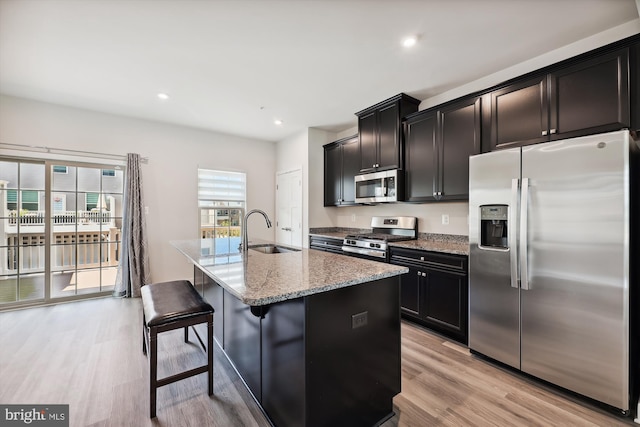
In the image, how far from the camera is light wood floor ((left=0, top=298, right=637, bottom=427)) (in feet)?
5.29

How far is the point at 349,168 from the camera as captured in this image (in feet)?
13.7

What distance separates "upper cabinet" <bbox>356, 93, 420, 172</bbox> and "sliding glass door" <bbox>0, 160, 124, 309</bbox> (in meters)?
3.71

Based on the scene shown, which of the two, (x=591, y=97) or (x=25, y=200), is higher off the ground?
(x=591, y=97)

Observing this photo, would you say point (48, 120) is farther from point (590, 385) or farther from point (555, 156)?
point (590, 385)

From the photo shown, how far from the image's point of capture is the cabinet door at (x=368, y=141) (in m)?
3.64

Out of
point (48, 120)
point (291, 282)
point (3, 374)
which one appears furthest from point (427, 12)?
point (48, 120)

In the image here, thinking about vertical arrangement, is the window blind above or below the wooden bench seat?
above

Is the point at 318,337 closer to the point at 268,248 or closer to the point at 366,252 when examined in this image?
the point at 268,248

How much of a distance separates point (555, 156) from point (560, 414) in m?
1.65

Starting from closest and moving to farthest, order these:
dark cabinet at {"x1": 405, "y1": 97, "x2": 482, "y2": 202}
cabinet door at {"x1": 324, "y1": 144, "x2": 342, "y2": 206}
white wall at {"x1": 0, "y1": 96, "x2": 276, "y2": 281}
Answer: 1. dark cabinet at {"x1": 405, "y1": 97, "x2": 482, "y2": 202}
2. white wall at {"x1": 0, "y1": 96, "x2": 276, "y2": 281}
3. cabinet door at {"x1": 324, "y1": 144, "x2": 342, "y2": 206}

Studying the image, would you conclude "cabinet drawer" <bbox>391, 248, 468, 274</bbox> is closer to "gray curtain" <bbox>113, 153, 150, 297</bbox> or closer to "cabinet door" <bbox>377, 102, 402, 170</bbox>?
"cabinet door" <bbox>377, 102, 402, 170</bbox>

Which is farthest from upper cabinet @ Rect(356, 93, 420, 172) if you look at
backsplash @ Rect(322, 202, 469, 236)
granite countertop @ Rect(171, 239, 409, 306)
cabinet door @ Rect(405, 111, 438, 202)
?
granite countertop @ Rect(171, 239, 409, 306)

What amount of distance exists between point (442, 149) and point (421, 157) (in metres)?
0.27

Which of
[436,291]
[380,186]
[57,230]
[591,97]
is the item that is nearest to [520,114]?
[591,97]
